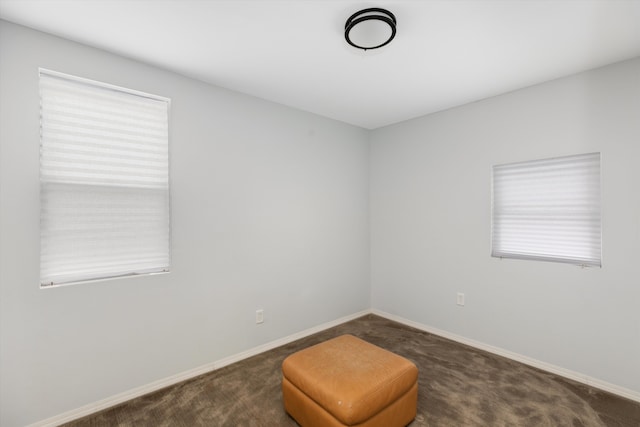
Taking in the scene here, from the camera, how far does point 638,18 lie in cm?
179

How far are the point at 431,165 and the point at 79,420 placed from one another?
3.81 metres

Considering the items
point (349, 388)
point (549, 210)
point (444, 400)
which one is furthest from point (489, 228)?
point (349, 388)

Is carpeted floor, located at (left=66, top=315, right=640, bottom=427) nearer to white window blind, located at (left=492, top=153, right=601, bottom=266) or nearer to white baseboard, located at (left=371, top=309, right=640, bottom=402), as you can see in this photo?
white baseboard, located at (left=371, top=309, right=640, bottom=402)

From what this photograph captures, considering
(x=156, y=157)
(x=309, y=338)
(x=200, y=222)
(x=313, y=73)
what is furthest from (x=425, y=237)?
(x=156, y=157)

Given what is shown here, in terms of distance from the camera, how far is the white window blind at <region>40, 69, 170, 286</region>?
1970mm

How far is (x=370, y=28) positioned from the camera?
1.82m

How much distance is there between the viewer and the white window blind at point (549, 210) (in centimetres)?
243

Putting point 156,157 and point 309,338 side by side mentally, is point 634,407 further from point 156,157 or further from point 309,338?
point 156,157

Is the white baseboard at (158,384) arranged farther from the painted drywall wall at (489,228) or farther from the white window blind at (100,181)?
the painted drywall wall at (489,228)

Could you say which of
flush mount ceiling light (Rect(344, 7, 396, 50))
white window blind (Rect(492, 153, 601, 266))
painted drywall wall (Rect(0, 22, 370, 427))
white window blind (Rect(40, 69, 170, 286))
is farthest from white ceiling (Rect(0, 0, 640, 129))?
white window blind (Rect(492, 153, 601, 266))

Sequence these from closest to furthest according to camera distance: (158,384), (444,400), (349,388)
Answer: (349,388), (444,400), (158,384)

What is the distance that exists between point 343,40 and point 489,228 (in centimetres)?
227

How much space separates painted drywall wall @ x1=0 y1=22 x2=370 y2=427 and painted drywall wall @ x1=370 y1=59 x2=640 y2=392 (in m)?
0.52

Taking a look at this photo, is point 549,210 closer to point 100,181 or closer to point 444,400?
point 444,400
